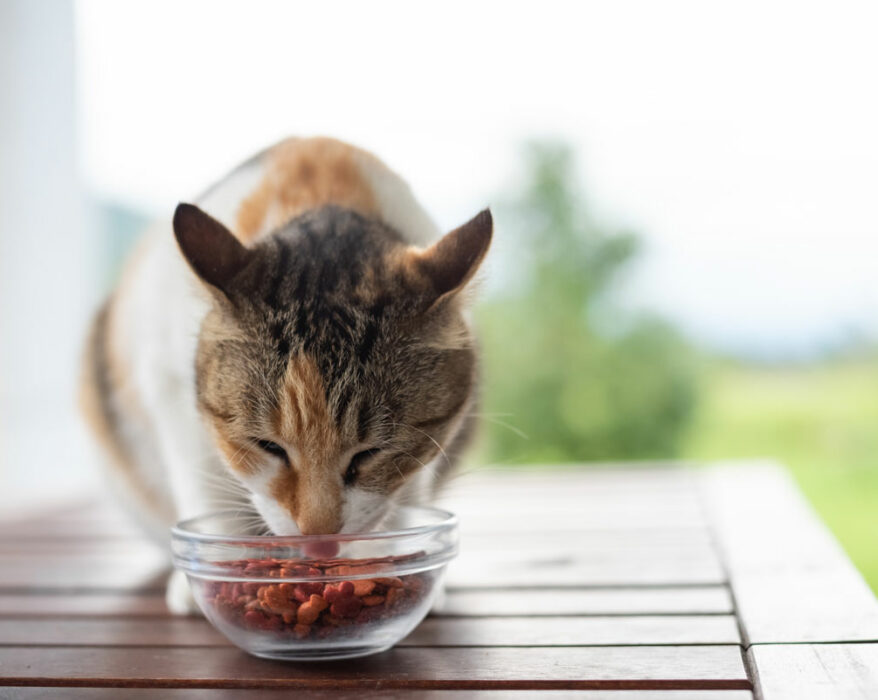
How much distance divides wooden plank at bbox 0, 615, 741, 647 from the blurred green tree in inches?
126

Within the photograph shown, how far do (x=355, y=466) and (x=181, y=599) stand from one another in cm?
46

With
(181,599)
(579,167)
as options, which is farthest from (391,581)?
(579,167)

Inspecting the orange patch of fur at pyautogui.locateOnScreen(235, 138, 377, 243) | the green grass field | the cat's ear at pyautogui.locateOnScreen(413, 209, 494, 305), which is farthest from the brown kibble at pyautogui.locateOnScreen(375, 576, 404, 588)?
the green grass field

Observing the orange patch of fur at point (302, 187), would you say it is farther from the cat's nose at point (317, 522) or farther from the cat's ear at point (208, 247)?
the cat's nose at point (317, 522)

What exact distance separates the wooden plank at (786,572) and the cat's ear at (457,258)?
22.4 inches

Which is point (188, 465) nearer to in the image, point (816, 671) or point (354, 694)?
→ point (354, 694)

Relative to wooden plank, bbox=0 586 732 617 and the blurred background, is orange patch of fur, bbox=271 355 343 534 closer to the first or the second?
wooden plank, bbox=0 586 732 617

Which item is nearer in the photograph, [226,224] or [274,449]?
[274,449]

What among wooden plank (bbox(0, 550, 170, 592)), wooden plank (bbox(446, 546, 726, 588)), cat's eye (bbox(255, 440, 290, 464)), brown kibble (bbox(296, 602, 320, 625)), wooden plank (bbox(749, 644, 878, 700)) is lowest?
wooden plank (bbox(0, 550, 170, 592))

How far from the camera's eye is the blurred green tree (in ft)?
15.1

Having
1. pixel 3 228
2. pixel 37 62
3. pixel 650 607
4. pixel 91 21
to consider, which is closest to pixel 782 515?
pixel 650 607

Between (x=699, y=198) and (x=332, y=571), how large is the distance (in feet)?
12.2

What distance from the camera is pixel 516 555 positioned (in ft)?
5.98

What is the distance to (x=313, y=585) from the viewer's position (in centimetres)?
114
